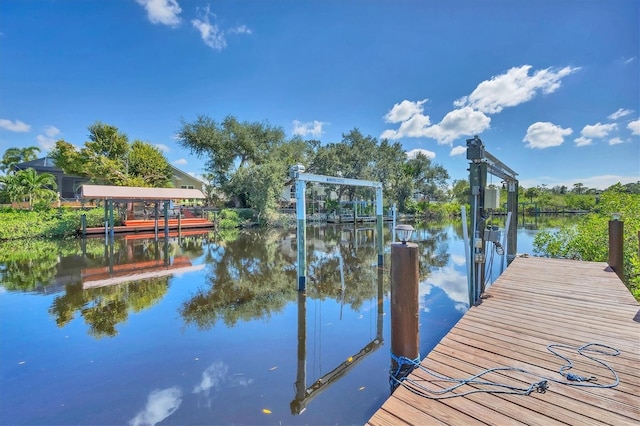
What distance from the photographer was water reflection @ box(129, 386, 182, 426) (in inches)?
97.3

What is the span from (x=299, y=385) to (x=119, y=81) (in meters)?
22.9

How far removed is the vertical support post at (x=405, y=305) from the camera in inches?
99.1

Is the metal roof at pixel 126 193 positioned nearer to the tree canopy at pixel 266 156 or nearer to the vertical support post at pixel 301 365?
the tree canopy at pixel 266 156

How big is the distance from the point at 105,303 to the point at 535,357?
689cm

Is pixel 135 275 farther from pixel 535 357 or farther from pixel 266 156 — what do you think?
pixel 266 156

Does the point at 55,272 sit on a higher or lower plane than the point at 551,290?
lower

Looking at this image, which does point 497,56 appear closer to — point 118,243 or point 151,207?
point 118,243

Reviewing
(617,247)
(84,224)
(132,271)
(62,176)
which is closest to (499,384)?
(617,247)

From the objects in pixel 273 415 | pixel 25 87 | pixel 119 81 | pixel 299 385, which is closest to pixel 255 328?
pixel 299 385

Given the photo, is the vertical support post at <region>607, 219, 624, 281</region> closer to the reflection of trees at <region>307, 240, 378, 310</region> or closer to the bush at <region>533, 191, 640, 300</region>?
the bush at <region>533, 191, 640, 300</region>

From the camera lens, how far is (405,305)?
252 cm

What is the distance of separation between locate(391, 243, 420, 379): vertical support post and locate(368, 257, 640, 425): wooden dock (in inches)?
8.0

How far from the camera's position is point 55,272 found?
7953 millimetres

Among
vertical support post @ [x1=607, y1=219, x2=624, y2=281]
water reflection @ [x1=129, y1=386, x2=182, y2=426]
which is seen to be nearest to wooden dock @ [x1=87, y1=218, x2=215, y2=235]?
water reflection @ [x1=129, y1=386, x2=182, y2=426]
